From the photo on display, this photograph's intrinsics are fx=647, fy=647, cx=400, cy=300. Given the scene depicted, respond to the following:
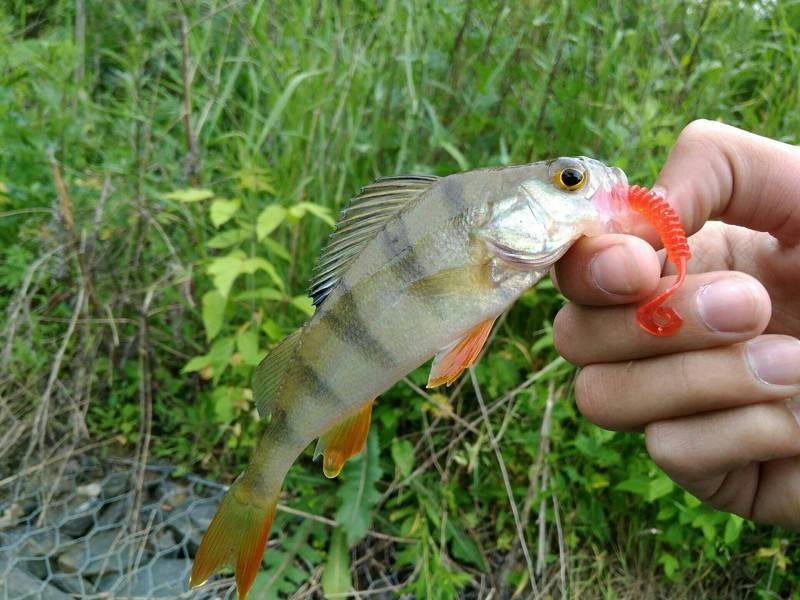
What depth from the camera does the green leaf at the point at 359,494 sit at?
2.35 meters

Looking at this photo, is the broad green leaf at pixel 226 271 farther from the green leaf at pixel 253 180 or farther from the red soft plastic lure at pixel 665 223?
the red soft plastic lure at pixel 665 223

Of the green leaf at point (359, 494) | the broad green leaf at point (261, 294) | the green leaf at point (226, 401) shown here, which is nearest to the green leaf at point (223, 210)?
the broad green leaf at point (261, 294)

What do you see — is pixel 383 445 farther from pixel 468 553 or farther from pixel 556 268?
pixel 556 268

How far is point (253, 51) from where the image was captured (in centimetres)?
314

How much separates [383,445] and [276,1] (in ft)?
6.81

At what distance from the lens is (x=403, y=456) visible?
2.50m

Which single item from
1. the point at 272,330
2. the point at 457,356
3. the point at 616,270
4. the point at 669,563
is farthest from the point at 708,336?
the point at 272,330

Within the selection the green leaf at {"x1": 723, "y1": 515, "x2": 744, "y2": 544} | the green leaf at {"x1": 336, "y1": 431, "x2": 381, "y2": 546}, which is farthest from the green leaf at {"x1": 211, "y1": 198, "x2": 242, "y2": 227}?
the green leaf at {"x1": 723, "y1": 515, "x2": 744, "y2": 544}

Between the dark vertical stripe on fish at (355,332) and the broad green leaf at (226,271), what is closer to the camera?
the dark vertical stripe on fish at (355,332)

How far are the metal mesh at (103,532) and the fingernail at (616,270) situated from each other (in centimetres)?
192

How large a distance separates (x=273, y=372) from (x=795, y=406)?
1117mm

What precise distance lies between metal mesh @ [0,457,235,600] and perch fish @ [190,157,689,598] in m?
1.67

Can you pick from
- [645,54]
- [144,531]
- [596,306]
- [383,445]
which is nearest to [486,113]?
[645,54]

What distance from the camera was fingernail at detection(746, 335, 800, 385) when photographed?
4.26ft
